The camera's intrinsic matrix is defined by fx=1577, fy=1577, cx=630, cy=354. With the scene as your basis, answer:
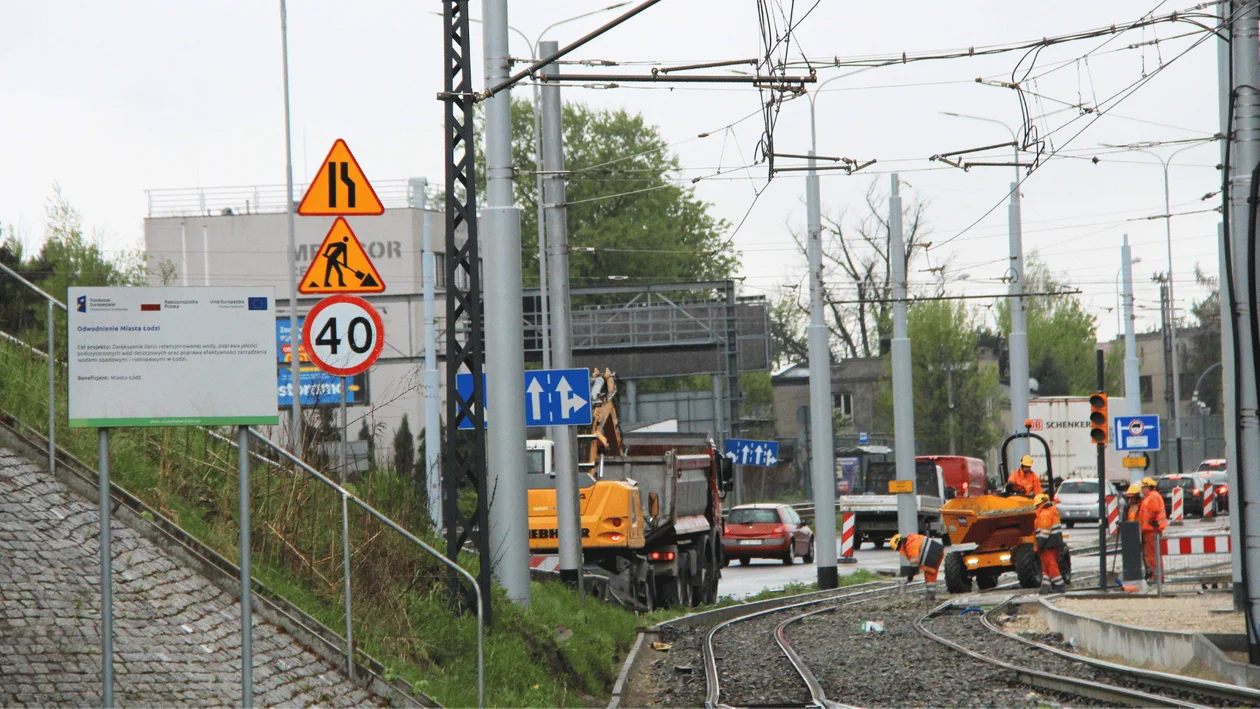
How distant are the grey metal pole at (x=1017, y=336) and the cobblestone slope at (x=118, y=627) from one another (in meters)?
24.0

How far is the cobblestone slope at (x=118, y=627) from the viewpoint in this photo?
29.9ft

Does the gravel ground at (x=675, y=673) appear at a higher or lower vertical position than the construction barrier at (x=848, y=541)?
higher

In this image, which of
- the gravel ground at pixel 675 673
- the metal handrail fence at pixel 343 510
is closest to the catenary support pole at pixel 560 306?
the gravel ground at pixel 675 673

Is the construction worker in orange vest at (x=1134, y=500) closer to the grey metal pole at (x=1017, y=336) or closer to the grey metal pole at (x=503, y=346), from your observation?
the grey metal pole at (x=1017, y=336)

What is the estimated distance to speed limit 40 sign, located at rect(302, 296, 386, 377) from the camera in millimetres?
12023

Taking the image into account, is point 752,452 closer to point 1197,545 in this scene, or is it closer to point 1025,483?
point 1025,483

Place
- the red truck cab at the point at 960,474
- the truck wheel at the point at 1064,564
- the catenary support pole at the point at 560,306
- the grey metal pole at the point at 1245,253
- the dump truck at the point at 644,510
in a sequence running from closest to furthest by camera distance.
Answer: the grey metal pole at the point at 1245,253 → the catenary support pole at the point at 560,306 → the dump truck at the point at 644,510 → the truck wheel at the point at 1064,564 → the red truck cab at the point at 960,474

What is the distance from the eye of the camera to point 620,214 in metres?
71.6

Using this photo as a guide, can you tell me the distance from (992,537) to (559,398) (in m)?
10.6

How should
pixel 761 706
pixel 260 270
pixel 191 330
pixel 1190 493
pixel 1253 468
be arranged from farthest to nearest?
1. pixel 260 270
2. pixel 1190 493
3. pixel 1253 468
4. pixel 761 706
5. pixel 191 330

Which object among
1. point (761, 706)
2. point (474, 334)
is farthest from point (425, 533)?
point (761, 706)

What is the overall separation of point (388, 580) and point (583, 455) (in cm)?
1409

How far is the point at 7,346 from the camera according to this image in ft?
45.9

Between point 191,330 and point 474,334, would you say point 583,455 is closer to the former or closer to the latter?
point 474,334
